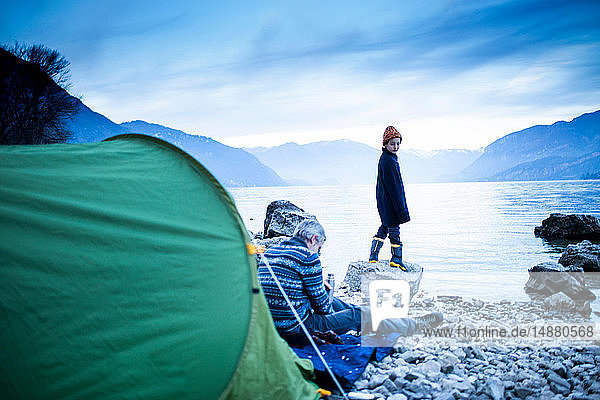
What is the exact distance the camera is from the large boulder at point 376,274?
8391mm

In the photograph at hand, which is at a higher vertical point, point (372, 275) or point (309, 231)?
point (309, 231)

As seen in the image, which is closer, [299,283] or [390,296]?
[299,283]

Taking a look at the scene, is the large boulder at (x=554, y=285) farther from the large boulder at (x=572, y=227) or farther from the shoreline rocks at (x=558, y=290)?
the large boulder at (x=572, y=227)

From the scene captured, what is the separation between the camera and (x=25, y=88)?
76.3 feet

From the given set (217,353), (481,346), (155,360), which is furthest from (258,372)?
(481,346)

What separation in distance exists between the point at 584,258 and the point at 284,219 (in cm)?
954

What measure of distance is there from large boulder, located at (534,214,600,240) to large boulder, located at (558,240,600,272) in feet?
24.6

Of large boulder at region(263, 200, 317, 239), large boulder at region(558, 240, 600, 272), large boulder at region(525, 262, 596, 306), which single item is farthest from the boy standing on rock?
large boulder at region(558, 240, 600, 272)

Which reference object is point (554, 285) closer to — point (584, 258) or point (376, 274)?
point (376, 274)

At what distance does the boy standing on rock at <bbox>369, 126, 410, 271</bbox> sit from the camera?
8.37 metres

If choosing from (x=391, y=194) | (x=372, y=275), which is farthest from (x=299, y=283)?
(x=391, y=194)

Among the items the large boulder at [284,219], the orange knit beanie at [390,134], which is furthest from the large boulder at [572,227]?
the orange knit beanie at [390,134]

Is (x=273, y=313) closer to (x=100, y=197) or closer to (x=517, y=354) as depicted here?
(x=100, y=197)

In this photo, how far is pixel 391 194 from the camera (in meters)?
8.42
